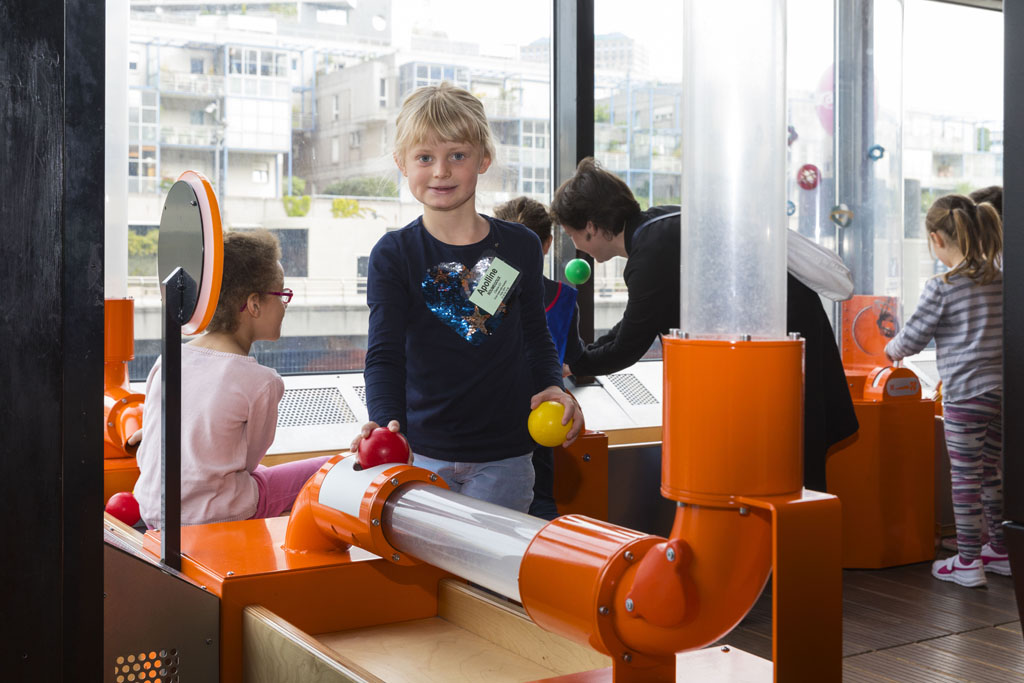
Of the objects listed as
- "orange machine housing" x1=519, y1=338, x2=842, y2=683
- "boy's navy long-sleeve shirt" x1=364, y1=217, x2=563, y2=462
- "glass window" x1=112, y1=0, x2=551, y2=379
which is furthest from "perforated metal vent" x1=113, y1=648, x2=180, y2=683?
"glass window" x1=112, y1=0, x2=551, y2=379

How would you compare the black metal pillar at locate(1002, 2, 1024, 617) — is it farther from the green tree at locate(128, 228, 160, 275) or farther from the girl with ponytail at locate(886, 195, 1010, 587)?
the green tree at locate(128, 228, 160, 275)

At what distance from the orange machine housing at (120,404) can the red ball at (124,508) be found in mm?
266

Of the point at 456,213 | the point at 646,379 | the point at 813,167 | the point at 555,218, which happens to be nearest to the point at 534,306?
the point at 456,213

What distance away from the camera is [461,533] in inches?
44.3

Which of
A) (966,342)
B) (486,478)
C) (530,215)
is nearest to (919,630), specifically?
(966,342)

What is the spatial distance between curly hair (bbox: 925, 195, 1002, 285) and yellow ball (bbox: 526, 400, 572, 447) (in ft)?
7.42

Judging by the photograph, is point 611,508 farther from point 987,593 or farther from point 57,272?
point 57,272

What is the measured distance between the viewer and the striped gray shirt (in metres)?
3.33

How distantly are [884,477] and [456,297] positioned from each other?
2322 mm

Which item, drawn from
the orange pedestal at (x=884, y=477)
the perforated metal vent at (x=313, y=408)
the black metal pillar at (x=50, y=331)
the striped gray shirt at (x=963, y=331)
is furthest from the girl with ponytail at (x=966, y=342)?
the black metal pillar at (x=50, y=331)

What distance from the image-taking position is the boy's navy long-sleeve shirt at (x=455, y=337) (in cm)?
169

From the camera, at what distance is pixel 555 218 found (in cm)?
270

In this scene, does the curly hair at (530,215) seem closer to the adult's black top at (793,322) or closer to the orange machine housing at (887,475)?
the adult's black top at (793,322)

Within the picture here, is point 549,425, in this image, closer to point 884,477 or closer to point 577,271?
point 577,271
